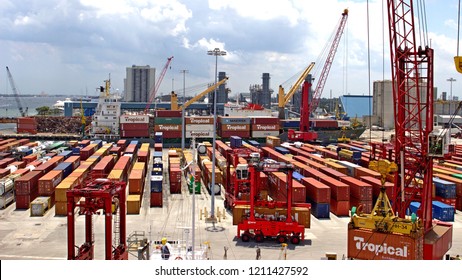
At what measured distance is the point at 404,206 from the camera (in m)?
28.1

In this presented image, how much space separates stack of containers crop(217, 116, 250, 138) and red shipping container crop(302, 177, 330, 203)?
52.8 metres

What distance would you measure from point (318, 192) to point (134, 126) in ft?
193

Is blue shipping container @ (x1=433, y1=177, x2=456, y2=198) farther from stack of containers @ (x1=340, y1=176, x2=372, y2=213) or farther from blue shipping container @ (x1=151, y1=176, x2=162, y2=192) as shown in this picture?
blue shipping container @ (x1=151, y1=176, x2=162, y2=192)

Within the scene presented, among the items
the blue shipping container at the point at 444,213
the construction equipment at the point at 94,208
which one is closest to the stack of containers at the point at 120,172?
the construction equipment at the point at 94,208

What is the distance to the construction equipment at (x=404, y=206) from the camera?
21.4 metres

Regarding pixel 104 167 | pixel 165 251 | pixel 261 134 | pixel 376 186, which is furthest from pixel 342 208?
pixel 261 134

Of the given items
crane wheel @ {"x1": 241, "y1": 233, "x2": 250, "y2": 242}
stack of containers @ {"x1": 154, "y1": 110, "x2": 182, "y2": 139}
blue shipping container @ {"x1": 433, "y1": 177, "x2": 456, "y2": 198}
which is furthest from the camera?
stack of containers @ {"x1": 154, "y1": 110, "x2": 182, "y2": 139}

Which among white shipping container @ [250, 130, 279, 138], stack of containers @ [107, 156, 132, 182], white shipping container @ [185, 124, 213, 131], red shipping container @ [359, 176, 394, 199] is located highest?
white shipping container @ [185, 124, 213, 131]

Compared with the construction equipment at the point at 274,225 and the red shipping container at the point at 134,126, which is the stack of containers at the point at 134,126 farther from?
the construction equipment at the point at 274,225

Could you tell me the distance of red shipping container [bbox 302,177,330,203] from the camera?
1345 inches

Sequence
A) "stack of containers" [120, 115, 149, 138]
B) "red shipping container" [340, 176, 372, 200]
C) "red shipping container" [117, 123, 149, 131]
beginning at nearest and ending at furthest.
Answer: "red shipping container" [340, 176, 372, 200] → "red shipping container" [117, 123, 149, 131] → "stack of containers" [120, 115, 149, 138]

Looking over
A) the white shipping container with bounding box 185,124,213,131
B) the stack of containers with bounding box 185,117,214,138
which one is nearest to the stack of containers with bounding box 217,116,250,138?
the stack of containers with bounding box 185,117,214,138

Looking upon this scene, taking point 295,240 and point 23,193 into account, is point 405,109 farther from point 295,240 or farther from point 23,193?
point 23,193

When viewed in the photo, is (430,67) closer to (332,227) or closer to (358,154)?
(332,227)
